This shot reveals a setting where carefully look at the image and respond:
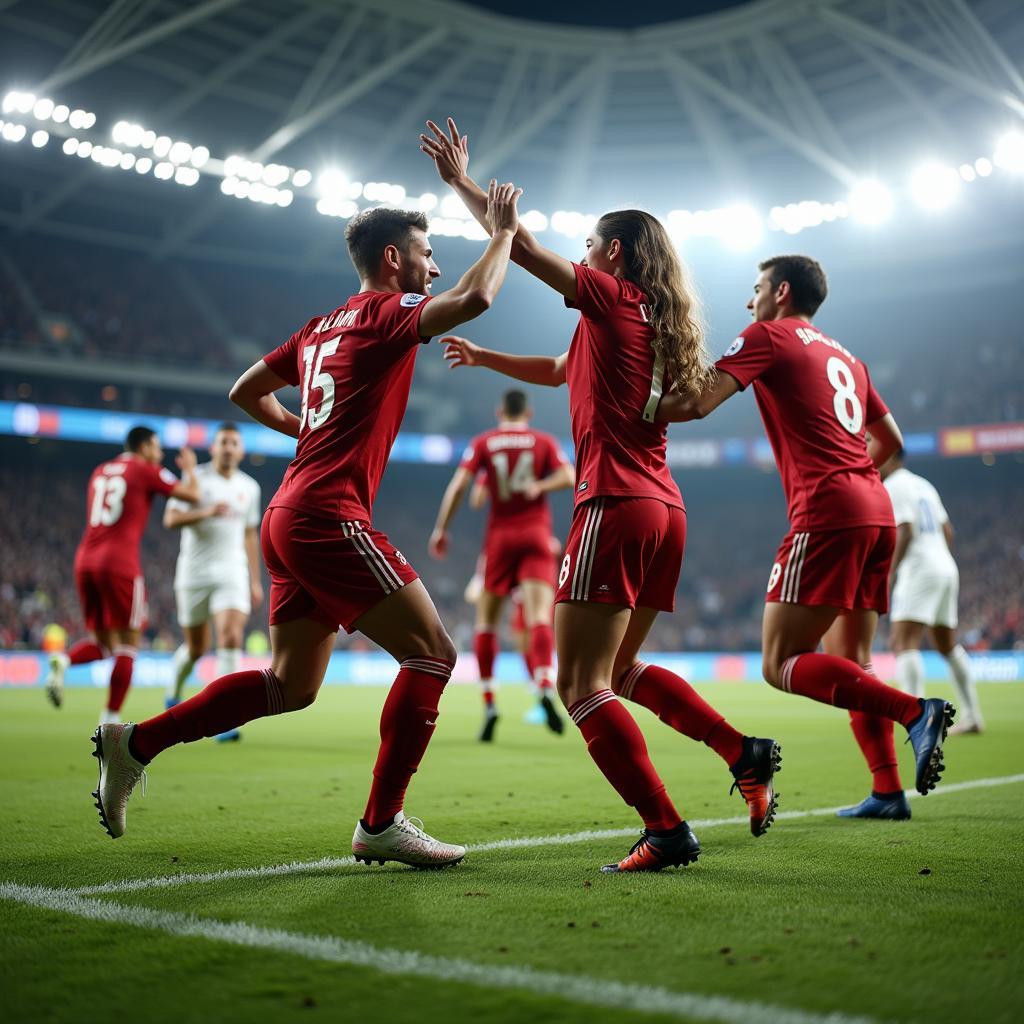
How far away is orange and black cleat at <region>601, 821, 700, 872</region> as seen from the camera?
3.42 meters

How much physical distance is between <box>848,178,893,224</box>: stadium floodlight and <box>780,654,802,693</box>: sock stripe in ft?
81.0

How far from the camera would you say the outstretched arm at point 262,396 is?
3.96m

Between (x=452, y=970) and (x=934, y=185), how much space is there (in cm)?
2789

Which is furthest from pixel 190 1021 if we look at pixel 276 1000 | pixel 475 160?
pixel 475 160

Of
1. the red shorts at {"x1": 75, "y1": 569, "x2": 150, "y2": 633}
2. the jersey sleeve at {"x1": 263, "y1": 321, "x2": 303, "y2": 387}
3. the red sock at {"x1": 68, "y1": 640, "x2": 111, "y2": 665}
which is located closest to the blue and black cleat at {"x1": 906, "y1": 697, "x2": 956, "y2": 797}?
the jersey sleeve at {"x1": 263, "y1": 321, "x2": 303, "y2": 387}

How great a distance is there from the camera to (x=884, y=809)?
4562 millimetres

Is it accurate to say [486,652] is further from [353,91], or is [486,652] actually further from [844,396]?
[353,91]

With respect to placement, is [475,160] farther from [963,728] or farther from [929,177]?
[963,728]

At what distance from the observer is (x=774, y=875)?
338cm

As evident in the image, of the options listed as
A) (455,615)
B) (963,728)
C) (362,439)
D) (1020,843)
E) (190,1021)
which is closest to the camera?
(190,1021)

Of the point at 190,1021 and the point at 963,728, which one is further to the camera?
the point at 963,728

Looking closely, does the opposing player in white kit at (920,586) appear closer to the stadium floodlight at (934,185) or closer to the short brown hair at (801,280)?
the short brown hair at (801,280)

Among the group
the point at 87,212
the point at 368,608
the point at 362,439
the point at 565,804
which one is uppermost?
the point at 87,212

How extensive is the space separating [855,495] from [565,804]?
6.39ft
